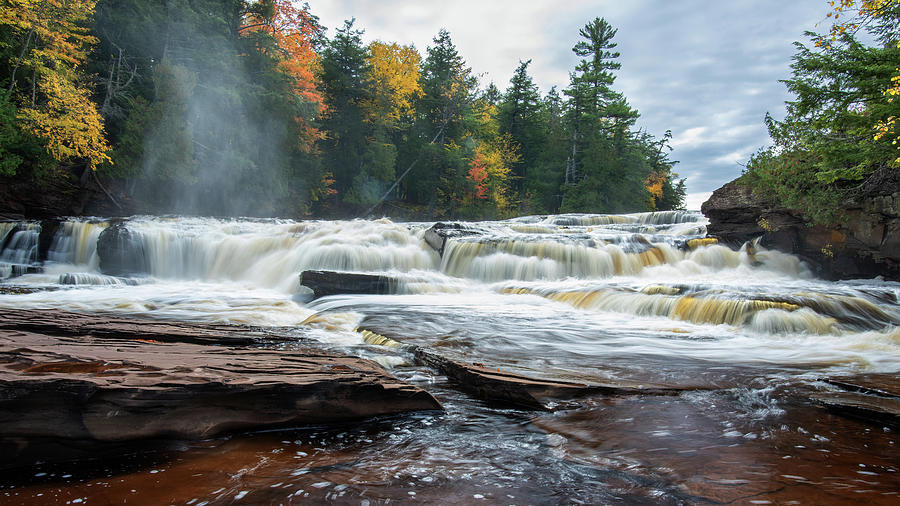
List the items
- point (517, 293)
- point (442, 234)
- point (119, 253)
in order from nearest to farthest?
1. point (517, 293)
2. point (119, 253)
3. point (442, 234)

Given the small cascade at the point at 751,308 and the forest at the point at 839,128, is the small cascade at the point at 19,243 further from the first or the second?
the forest at the point at 839,128

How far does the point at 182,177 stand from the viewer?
68.1 ft

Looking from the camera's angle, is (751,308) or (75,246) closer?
(751,308)

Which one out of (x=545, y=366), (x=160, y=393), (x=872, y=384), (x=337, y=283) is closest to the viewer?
(x=160, y=393)

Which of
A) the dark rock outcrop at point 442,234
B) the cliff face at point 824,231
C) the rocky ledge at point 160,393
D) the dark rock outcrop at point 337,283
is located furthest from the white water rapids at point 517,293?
the rocky ledge at point 160,393

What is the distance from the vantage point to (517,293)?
1057cm

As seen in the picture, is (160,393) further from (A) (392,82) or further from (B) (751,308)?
(A) (392,82)

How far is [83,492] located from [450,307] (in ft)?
22.2

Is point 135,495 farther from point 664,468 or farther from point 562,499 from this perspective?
point 664,468

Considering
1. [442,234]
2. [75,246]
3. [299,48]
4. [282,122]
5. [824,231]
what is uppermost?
[299,48]

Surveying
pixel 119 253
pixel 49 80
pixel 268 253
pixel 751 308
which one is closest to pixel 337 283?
pixel 268 253

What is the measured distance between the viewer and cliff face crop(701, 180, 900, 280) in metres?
9.89

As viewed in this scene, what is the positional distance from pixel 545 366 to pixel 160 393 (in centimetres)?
326

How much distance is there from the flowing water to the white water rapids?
0.19ft
